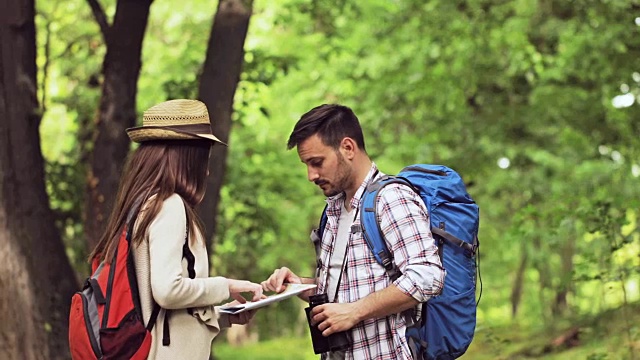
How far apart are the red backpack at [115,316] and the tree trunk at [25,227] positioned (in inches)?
144

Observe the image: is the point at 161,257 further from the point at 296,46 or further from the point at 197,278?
the point at 296,46

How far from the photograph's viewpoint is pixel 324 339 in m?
3.80

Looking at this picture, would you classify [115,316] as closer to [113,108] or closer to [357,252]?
[357,252]

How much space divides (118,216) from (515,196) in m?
13.3

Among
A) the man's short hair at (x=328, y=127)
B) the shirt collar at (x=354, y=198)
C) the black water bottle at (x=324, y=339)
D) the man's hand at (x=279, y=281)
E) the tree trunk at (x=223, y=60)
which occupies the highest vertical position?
the tree trunk at (x=223, y=60)

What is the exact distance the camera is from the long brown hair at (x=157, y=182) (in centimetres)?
361

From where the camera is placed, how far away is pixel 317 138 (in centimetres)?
391

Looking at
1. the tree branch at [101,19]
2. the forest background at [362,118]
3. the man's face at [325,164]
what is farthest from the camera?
the tree branch at [101,19]

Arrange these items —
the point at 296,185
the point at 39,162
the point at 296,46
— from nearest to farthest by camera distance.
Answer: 1. the point at 39,162
2. the point at 296,46
3. the point at 296,185

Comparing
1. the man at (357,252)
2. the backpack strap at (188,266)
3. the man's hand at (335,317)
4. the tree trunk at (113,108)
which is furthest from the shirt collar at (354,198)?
the tree trunk at (113,108)

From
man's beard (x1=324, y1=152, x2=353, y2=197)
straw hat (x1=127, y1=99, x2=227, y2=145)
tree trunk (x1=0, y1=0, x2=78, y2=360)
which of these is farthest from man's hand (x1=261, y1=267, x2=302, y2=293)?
tree trunk (x1=0, y1=0, x2=78, y2=360)

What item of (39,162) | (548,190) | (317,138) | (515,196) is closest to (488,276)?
(515,196)

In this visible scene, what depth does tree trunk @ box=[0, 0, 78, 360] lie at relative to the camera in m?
7.00

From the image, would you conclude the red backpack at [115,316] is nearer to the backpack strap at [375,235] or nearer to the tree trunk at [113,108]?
the backpack strap at [375,235]
